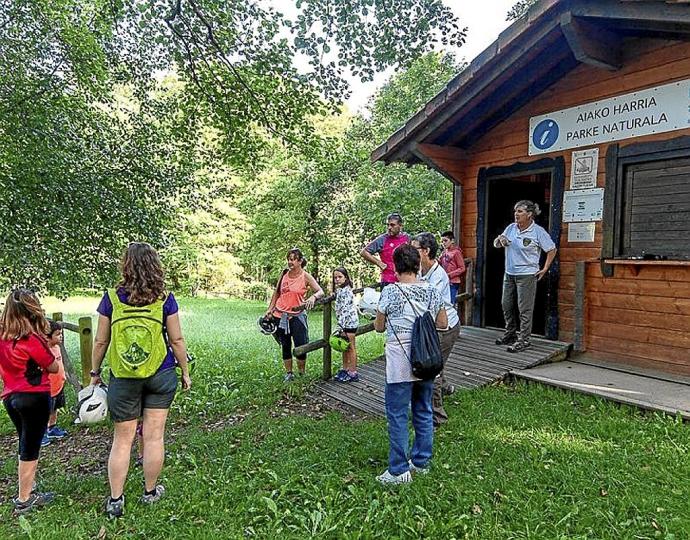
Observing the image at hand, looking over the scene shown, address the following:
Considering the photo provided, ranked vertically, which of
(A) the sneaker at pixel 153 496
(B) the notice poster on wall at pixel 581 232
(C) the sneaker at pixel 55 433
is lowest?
(C) the sneaker at pixel 55 433

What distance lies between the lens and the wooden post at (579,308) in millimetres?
5855

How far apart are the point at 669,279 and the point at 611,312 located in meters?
0.72

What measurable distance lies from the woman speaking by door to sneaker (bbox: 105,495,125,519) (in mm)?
4430

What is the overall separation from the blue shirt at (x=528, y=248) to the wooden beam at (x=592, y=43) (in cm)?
183

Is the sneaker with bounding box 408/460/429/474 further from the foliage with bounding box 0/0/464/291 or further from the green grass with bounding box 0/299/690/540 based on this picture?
the foliage with bounding box 0/0/464/291

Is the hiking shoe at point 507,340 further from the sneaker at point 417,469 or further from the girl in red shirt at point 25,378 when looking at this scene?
the girl in red shirt at point 25,378

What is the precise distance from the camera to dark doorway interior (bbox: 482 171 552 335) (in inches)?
283

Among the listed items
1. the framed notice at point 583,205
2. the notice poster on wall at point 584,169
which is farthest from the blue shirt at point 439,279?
the notice poster on wall at point 584,169

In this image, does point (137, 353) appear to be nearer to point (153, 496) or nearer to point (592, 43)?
point (153, 496)

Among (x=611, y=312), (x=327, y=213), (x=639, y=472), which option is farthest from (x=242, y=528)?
(x=327, y=213)

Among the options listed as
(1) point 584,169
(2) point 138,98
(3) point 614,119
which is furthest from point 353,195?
(3) point 614,119

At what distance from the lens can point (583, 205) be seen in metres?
5.94

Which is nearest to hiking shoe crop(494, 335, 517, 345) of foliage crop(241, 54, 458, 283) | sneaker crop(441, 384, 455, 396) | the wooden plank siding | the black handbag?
the wooden plank siding

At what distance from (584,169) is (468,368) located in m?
2.65
